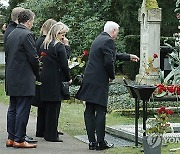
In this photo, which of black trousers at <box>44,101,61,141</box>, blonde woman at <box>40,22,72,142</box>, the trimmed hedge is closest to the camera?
blonde woman at <box>40,22,72,142</box>

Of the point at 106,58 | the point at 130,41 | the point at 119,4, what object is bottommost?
the point at 106,58

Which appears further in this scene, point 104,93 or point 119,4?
point 119,4

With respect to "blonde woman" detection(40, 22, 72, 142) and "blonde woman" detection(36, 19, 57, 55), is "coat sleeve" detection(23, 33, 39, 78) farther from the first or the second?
"blonde woman" detection(36, 19, 57, 55)

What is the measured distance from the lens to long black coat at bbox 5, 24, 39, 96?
27.7 feet

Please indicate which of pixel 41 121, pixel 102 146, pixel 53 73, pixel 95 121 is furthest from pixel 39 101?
pixel 102 146

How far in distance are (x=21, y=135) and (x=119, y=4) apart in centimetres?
1488

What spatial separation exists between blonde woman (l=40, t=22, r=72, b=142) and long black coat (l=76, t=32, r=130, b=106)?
598 millimetres

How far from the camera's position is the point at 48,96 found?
910 cm

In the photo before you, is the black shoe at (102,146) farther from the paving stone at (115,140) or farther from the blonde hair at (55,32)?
the blonde hair at (55,32)

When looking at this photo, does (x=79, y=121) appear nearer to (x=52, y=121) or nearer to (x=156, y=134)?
(x=52, y=121)

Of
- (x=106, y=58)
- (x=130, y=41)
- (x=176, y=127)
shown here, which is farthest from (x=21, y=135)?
A: (x=130, y=41)

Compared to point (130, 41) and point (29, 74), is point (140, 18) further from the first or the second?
point (29, 74)

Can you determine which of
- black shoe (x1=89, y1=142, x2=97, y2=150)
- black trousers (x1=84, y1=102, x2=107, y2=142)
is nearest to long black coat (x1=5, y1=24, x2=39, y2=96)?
black trousers (x1=84, y1=102, x2=107, y2=142)

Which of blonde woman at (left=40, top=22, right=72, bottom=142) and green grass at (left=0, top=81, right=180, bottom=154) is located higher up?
blonde woman at (left=40, top=22, right=72, bottom=142)
